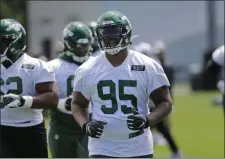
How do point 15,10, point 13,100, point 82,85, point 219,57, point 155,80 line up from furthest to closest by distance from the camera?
point 15,10 → point 219,57 → point 13,100 → point 82,85 → point 155,80

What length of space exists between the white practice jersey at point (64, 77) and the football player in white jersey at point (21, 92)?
2.79ft

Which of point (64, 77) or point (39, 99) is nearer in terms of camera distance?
point (39, 99)

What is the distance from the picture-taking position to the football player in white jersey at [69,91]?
679 centimetres

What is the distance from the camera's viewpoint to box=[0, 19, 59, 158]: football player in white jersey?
5742mm

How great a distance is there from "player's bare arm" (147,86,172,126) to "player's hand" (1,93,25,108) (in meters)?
1.03

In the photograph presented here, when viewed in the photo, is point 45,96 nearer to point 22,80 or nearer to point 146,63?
point 22,80

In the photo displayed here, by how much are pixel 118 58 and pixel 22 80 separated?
940 mm

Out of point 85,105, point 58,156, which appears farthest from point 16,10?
point 85,105

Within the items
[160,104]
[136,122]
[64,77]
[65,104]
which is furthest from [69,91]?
[136,122]

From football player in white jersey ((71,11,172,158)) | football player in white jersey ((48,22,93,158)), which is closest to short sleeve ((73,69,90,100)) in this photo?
football player in white jersey ((71,11,172,158))

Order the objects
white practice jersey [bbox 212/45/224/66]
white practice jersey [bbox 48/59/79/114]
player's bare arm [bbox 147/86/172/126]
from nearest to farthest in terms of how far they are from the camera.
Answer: player's bare arm [bbox 147/86/172/126] → white practice jersey [bbox 48/59/79/114] → white practice jersey [bbox 212/45/224/66]

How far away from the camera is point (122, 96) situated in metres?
5.12

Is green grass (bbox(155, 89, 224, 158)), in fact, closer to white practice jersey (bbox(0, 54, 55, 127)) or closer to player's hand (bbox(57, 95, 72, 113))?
player's hand (bbox(57, 95, 72, 113))

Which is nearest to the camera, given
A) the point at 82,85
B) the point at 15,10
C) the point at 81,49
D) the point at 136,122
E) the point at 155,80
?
the point at 136,122
